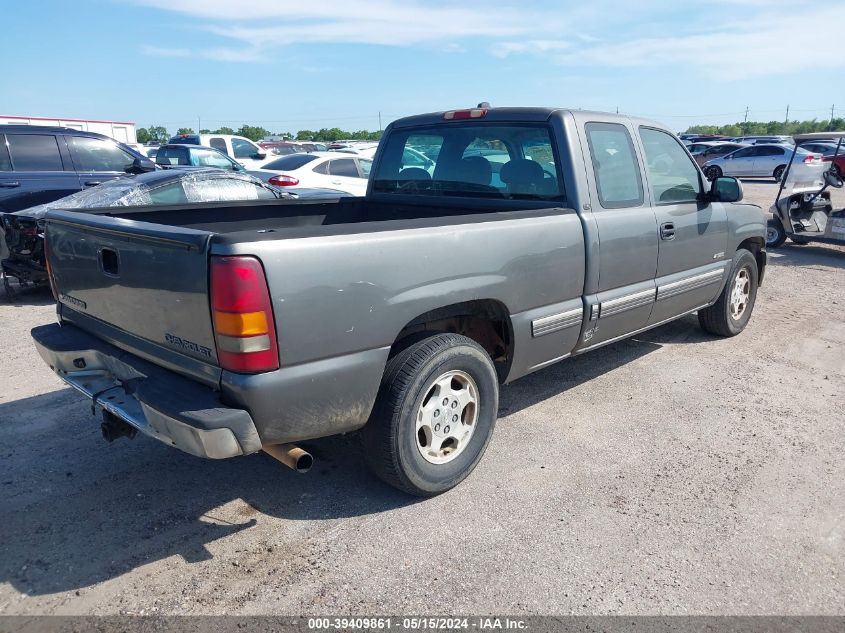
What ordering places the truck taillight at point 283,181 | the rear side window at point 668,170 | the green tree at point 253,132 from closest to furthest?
1. the rear side window at point 668,170
2. the truck taillight at point 283,181
3. the green tree at point 253,132

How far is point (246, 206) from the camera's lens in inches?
185

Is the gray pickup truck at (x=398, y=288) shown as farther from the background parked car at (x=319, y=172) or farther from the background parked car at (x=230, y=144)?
the background parked car at (x=230, y=144)

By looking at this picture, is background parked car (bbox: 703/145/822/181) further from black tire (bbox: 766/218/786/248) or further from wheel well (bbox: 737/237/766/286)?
wheel well (bbox: 737/237/766/286)

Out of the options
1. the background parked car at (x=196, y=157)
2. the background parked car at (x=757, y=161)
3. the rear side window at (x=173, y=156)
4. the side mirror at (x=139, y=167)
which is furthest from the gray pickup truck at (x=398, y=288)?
the background parked car at (x=757, y=161)

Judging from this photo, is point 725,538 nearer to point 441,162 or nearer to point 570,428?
point 570,428

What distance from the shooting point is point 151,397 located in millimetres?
2736

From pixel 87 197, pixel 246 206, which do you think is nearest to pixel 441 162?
pixel 246 206

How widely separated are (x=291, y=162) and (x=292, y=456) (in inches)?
426

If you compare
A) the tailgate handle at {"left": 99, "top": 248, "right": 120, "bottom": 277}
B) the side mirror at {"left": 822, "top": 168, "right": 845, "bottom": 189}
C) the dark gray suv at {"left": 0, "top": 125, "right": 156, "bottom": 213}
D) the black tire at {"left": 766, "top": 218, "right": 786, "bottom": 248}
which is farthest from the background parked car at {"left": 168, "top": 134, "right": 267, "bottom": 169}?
the tailgate handle at {"left": 99, "top": 248, "right": 120, "bottom": 277}

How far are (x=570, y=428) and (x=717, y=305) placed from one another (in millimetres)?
2524

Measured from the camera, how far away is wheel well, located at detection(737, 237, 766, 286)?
6.11 m

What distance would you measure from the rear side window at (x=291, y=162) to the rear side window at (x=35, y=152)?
4536 millimetres

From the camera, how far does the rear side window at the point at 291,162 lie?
12.6 m

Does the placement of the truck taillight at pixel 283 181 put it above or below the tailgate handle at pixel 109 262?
below
